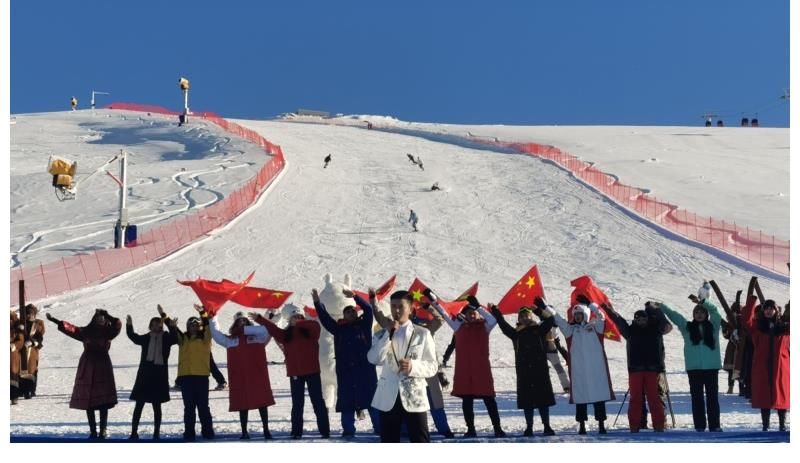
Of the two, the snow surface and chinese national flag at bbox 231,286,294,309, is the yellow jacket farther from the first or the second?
chinese national flag at bbox 231,286,294,309

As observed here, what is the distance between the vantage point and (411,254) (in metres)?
22.9

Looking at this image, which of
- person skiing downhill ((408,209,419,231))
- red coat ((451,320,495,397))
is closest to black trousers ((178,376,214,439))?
red coat ((451,320,495,397))

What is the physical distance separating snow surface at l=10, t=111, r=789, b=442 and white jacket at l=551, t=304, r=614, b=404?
13.8 inches

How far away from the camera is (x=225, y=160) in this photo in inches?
1586

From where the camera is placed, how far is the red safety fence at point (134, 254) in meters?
20.3

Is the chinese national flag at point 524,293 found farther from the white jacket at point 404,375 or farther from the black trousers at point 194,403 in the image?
the white jacket at point 404,375

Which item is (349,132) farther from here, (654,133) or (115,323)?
(115,323)

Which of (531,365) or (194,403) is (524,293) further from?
(194,403)

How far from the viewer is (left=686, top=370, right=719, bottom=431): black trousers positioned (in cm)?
1052

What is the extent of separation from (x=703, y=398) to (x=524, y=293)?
10.8 feet

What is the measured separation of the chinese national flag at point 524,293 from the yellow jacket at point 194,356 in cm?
390

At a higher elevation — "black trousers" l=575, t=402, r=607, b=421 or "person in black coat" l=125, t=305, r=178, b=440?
"person in black coat" l=125, t=305, r=178, b=440
